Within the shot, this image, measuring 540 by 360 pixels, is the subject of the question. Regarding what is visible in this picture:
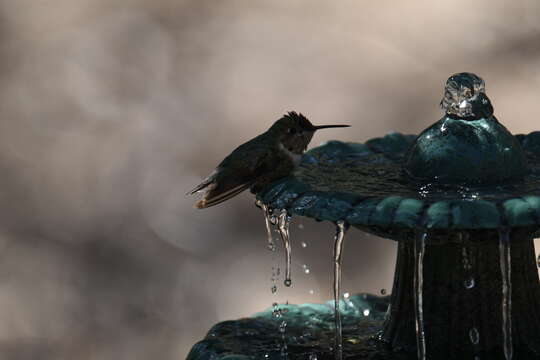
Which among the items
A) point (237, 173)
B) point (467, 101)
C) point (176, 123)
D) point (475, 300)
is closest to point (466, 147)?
point (467, 101)

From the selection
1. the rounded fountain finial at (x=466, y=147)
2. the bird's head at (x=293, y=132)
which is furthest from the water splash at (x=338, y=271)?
the bird's head at (x=293, y=132)

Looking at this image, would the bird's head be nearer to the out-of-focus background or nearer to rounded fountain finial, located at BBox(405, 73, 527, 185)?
rounded fountain finial, located at BBox(405, 73, 527, 185)

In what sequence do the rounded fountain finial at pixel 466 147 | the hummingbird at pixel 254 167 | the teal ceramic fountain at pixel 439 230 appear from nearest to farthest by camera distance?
the teal ceramic fountain at pixel 439 230
the rounded fountain finial at pixel 466 147
the hummingbird at pixel 254 167

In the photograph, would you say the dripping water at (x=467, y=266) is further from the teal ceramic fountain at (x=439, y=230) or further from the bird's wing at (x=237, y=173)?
the bird's wing at (x=237, y=173)

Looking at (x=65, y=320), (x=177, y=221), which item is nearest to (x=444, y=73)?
(x=177, y=221)

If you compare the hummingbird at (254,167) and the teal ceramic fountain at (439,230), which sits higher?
the hummingbird at (254,167)

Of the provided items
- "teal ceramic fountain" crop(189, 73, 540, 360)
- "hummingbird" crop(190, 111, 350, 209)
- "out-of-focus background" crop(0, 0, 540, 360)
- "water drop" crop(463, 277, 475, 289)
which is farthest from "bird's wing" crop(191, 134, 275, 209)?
"out-of-focus background" crop(0, 0, 540, 360)

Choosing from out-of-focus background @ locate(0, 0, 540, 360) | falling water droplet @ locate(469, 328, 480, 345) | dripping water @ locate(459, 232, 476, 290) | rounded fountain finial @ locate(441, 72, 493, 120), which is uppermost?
out-of-focus background @ locate(0, 0, 540, 360)
